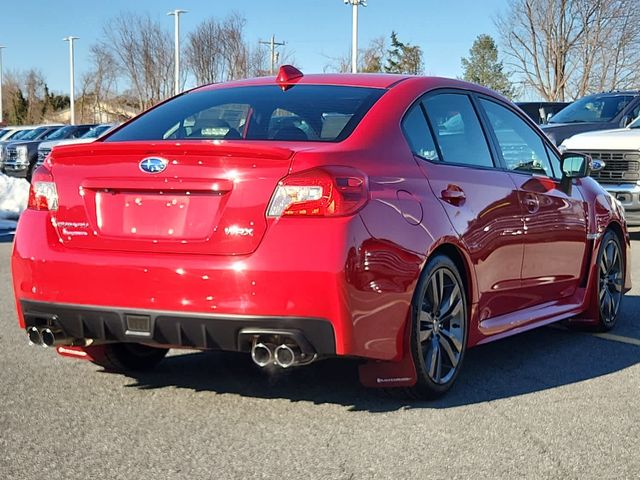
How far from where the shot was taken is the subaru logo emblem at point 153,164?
164 inches

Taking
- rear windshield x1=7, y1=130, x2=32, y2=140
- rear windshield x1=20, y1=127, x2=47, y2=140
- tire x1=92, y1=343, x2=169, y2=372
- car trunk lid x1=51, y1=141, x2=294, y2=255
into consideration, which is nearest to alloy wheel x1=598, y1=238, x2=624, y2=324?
tire x1=92, y1=343, x2=169, y2=372

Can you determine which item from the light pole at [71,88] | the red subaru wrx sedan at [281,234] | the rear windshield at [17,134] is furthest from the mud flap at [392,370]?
the light pole at [71,88]

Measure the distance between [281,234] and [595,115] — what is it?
43.2 ft

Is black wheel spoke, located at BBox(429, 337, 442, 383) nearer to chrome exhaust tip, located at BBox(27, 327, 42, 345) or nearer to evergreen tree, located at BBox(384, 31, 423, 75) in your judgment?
chrome exhaust tip, located at BBox(27, 327, 42, 345)

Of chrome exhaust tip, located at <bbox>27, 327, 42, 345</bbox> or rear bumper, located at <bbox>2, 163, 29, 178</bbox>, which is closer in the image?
chrome exhaust tip, located at <bbox>27, 327, 42, 345</bbox>

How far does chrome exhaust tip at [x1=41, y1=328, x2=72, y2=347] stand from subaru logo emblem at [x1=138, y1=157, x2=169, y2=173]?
2.75 feet

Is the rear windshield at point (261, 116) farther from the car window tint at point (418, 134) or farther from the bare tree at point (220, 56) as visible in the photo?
the bare tree at point (220, 56)

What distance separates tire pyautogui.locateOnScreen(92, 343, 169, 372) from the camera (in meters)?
5.05

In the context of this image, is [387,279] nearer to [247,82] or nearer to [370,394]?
[370,394]

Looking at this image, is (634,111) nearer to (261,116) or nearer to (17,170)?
(261,116)

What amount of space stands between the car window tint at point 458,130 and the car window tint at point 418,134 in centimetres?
9

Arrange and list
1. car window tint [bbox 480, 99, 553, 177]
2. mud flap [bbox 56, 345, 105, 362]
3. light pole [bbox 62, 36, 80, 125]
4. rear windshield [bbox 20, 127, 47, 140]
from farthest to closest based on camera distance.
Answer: light pole [bbox 62, 36, 80, 125], rear windshield [bbox 20, 127, 47, 140], car window tint [bbox 480, 99, 553, 177], mud flap [bbox 56, 345, 105, 362]

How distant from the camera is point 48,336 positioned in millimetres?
4422

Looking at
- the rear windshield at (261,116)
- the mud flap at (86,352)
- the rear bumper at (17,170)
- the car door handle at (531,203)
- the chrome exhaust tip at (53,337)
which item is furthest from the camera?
the rear bumper at (17,170)
